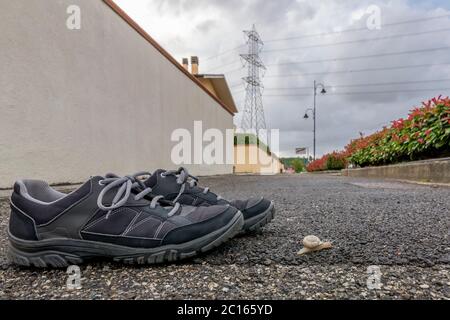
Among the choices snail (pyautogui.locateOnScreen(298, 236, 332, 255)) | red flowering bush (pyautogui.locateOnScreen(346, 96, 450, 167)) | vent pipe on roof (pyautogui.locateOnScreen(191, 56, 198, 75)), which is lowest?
snail (pyautogui.locateOnScreen(298, 236, 332, 255))

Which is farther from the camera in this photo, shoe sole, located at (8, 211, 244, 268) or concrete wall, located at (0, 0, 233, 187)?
concrete wall, located at (0, 0, 233, 187)

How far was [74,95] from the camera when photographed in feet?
10.1

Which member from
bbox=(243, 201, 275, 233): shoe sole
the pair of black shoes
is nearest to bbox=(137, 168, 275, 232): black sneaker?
bbox=(243, 201, 275, 233): shoe sole

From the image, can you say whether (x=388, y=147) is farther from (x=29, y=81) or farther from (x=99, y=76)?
(x=29, y=81)

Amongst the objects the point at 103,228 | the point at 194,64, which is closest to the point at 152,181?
the point at 103,228

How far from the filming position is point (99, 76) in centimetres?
350

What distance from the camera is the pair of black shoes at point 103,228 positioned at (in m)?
0.91

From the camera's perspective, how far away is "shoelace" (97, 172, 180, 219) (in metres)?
0.93

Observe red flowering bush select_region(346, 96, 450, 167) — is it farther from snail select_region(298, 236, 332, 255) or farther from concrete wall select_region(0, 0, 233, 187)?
concrete wall select_region(0, 0, 233, 187)

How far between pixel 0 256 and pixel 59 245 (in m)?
0.30

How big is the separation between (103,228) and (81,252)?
0.09 meters

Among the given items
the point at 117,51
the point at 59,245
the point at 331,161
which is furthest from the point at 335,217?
the point at 331,161

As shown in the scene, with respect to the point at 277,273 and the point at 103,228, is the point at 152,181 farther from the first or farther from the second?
the point at 277,273

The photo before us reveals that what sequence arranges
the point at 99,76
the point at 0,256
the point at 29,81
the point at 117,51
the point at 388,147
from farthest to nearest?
the point at 388,147
the point at 117,51
the point at 99,76
the point at 29,81
the point at 0,256
